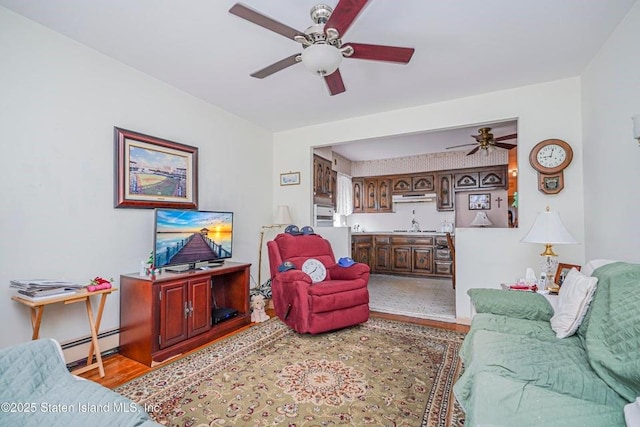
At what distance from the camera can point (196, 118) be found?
A: 11.4 feet

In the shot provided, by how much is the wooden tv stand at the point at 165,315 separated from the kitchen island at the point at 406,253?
13.0 ft

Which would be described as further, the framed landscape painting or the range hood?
the range hood

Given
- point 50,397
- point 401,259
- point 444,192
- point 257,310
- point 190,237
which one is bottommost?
point 257,310

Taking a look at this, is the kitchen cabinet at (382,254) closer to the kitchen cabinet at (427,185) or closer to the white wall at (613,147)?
the kitchen cabinet at (427,185)

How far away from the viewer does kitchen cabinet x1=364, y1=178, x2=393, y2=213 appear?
22.3 feet

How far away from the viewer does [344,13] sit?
1.62 metres

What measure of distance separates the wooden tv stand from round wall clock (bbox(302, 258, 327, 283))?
885 millimetres

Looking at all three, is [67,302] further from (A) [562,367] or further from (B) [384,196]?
(B) [384,196]

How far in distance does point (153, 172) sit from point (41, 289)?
133 centimetres

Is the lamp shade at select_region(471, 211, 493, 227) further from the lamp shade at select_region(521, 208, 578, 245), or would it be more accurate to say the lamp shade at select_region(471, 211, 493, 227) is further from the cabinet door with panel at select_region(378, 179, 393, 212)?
the lamp shade at select_region(521, 208, 578, 245)

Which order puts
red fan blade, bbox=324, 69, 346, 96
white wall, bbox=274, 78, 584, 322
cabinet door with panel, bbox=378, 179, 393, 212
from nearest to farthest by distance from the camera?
red fan blade, bbox=324, 69, 346, 96
white wall, bbox=274, 78, 584, 322
cabinet door with panel, bbox=378, 179, 393, 212

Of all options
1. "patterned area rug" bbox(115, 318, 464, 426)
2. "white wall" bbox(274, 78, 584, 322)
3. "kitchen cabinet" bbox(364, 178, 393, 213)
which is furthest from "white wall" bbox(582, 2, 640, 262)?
"kitchen cabinet" bbox(364, 178, 393, 213)

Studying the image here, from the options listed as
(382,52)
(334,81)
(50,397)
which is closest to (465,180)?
(334,81)

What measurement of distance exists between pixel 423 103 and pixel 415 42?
1328mm
